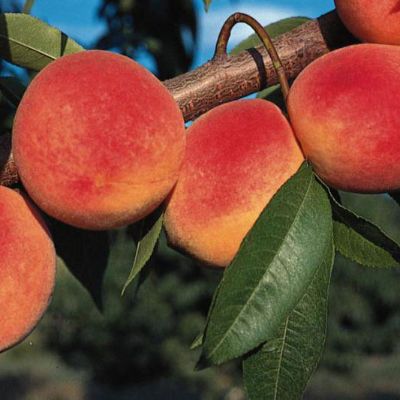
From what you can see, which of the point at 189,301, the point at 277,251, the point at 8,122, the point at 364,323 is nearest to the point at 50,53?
the point at 8,122

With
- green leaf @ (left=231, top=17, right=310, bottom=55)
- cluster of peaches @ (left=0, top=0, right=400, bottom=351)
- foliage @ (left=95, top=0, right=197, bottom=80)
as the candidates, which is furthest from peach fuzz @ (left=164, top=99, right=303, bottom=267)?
foliage @ (left=95, top=0, right=197, bottom=80)

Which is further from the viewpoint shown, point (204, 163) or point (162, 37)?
point (162, 37)

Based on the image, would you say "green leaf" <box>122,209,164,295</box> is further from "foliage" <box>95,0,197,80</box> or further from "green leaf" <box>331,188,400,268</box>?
"foliage" <box>95,0,197,80</box>

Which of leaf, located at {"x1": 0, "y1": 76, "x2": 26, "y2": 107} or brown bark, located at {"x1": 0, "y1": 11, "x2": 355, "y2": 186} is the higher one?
brown bark, located at {"x1": 0, "y1": 11, "x2": 355, "y2": 186}

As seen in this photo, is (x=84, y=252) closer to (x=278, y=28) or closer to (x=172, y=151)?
(x=172, y=151)

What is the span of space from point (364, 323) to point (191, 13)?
3036 millimetres

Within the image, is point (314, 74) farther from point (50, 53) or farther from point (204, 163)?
point (50, 53)

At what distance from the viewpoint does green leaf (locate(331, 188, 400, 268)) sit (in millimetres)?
607

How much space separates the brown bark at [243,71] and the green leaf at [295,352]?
7.6 inches

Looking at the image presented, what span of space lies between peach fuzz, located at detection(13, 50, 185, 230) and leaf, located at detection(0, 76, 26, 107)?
231 mm

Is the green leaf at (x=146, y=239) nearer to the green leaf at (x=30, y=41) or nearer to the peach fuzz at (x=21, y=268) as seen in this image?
the peach fuzz at (x=21, y=268)

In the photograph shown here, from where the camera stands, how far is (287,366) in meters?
0.61

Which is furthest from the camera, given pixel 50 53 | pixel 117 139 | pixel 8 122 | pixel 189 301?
pixel 189 301

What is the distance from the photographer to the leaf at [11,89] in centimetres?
83
